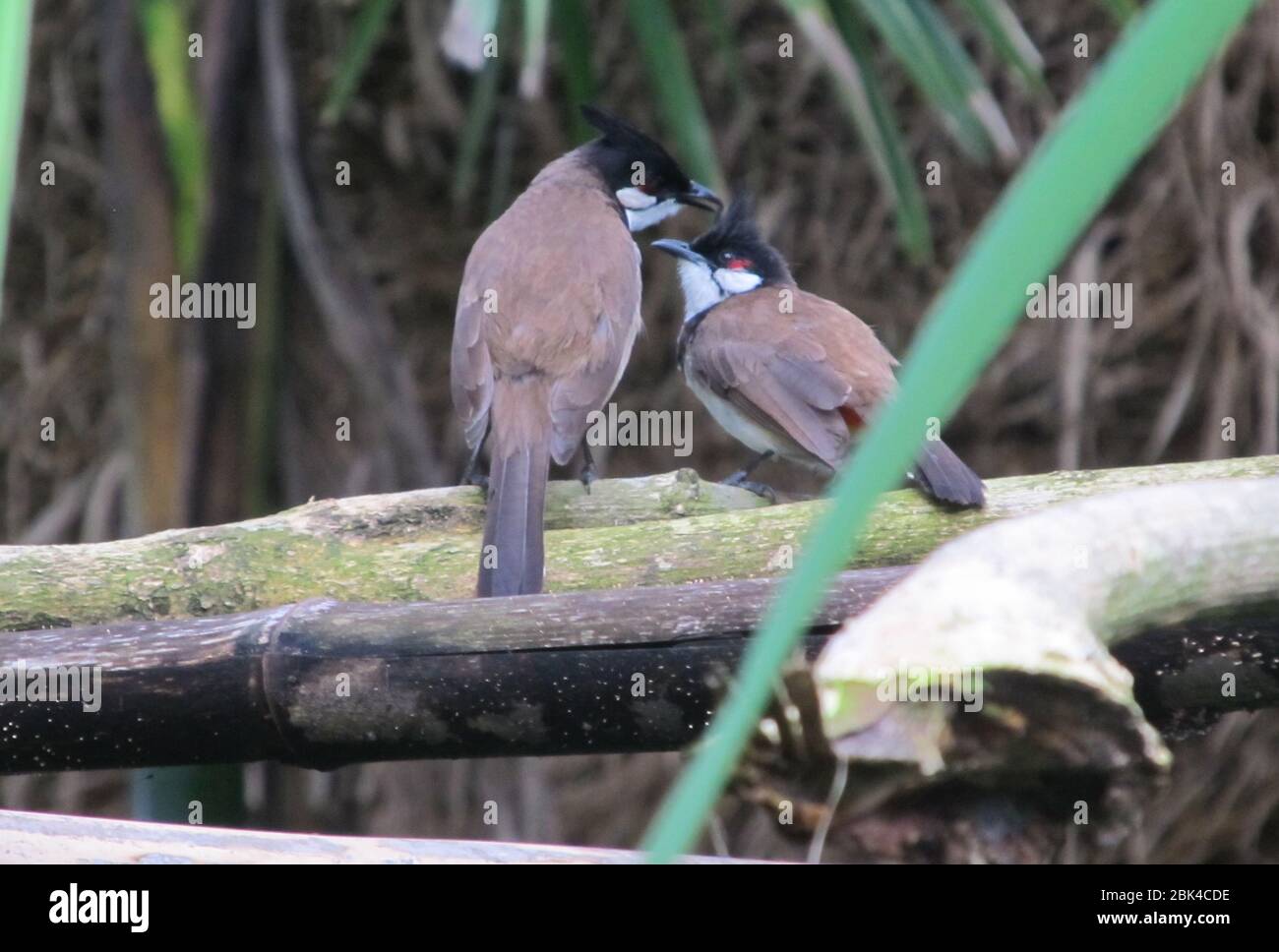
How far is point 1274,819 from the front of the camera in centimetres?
434

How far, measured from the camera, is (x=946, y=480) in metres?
2.28

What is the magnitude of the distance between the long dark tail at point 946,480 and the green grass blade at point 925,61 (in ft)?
3.01

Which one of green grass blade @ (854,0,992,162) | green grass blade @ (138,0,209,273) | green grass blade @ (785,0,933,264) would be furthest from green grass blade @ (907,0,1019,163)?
green grass blade @ (138,0,209,273)

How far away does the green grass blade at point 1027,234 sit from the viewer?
45cm

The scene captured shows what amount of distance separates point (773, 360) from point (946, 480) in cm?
91

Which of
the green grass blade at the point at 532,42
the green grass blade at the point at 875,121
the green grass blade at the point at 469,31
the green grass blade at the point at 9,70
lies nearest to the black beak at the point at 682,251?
the green grass blade at the point at 875,121

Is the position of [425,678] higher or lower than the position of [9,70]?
lower

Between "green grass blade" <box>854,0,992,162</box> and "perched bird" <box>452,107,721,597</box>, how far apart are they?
76 centimetres

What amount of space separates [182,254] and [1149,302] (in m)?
2.75

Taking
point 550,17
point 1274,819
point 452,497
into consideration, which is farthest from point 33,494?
point 1274,819

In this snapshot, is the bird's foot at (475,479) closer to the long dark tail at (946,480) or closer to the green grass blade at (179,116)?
the long dark tail at (946,480)

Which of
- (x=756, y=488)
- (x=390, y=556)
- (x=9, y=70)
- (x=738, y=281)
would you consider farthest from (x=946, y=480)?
(x=9, y=70)

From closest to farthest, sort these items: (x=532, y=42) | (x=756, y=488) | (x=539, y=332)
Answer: (x=532, y=42)
(x=756, y=488)
(x=539, y=332)

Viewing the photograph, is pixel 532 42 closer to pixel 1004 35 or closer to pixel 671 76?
pixel 671 76
